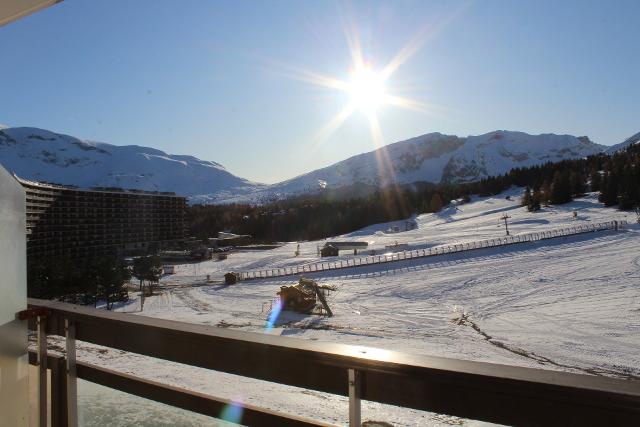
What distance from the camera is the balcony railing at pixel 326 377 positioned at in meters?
0.93

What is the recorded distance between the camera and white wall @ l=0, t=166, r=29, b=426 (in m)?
1.69

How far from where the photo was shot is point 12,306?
5.77 feet

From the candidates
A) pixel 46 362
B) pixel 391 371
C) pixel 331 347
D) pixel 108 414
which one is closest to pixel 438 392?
pixel 391 371

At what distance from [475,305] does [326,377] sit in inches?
941

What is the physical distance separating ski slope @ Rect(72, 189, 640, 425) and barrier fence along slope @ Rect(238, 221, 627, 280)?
3.79 feet

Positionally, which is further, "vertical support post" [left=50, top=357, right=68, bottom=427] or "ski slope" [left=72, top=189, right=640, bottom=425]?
"ski slope" [left=72, top=189, right=640, bottom=425]

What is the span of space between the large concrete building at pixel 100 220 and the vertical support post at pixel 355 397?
156 feet

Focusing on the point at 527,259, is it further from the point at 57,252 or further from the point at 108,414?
the point at 57,252

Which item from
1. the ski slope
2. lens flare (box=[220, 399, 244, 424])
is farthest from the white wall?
lens flare (box=[220, 399, 244, 424])

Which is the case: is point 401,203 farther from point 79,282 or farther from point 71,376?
point 71,376

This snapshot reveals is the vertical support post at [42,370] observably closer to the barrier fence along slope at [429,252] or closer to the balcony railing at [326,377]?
the balcony railing at [326,377]

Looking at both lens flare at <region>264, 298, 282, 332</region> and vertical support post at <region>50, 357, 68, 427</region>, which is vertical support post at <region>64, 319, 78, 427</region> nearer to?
vertical support post at <region>50, 357, 68, 427</region>

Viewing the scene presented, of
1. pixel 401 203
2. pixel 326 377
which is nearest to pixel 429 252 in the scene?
pixel 326 377

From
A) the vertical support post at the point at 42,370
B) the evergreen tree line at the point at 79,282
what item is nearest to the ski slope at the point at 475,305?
the vertical support post at the point at 42,370
